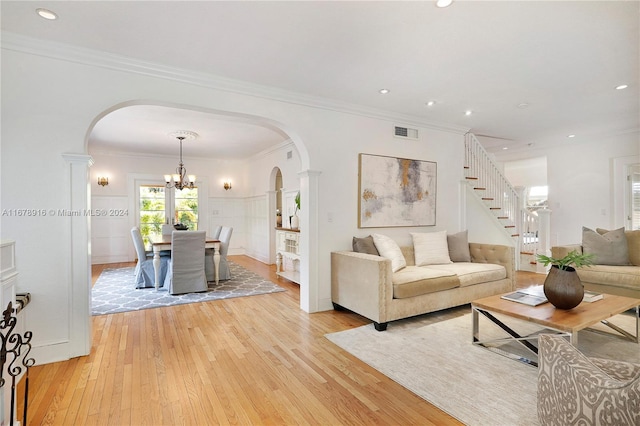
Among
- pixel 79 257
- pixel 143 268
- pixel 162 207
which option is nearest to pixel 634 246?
pixel 79 257

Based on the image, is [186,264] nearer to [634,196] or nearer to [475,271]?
[475,271]

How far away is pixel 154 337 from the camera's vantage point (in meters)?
3.12

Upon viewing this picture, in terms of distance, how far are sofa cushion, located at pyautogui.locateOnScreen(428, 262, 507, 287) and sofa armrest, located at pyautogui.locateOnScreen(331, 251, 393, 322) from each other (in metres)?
1.02

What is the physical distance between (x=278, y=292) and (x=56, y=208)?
9.70ft

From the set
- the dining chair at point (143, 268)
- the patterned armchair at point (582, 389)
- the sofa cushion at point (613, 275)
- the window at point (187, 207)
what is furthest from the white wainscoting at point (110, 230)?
the sofa cushion at point (613, 275)

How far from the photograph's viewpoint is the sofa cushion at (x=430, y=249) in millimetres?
4223

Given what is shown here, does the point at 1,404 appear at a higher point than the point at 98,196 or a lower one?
lower

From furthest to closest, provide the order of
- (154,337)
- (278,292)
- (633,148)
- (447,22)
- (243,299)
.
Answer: (633,148) → (278,292) → (243,299) → (154,337) → (447,22)

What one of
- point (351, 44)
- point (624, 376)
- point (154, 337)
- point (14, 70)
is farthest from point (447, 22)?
point (154, 337)

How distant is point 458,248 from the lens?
14.8 feet

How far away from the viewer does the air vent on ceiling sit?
4586 mm

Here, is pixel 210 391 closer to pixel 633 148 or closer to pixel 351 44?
pixel 351 44

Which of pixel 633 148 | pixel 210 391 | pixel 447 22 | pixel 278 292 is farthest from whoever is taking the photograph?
pixel 633 148

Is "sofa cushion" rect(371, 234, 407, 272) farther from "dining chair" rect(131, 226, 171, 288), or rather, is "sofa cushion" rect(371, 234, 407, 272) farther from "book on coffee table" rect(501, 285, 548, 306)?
"dining chair" rect(131, 226, 171, 288)
